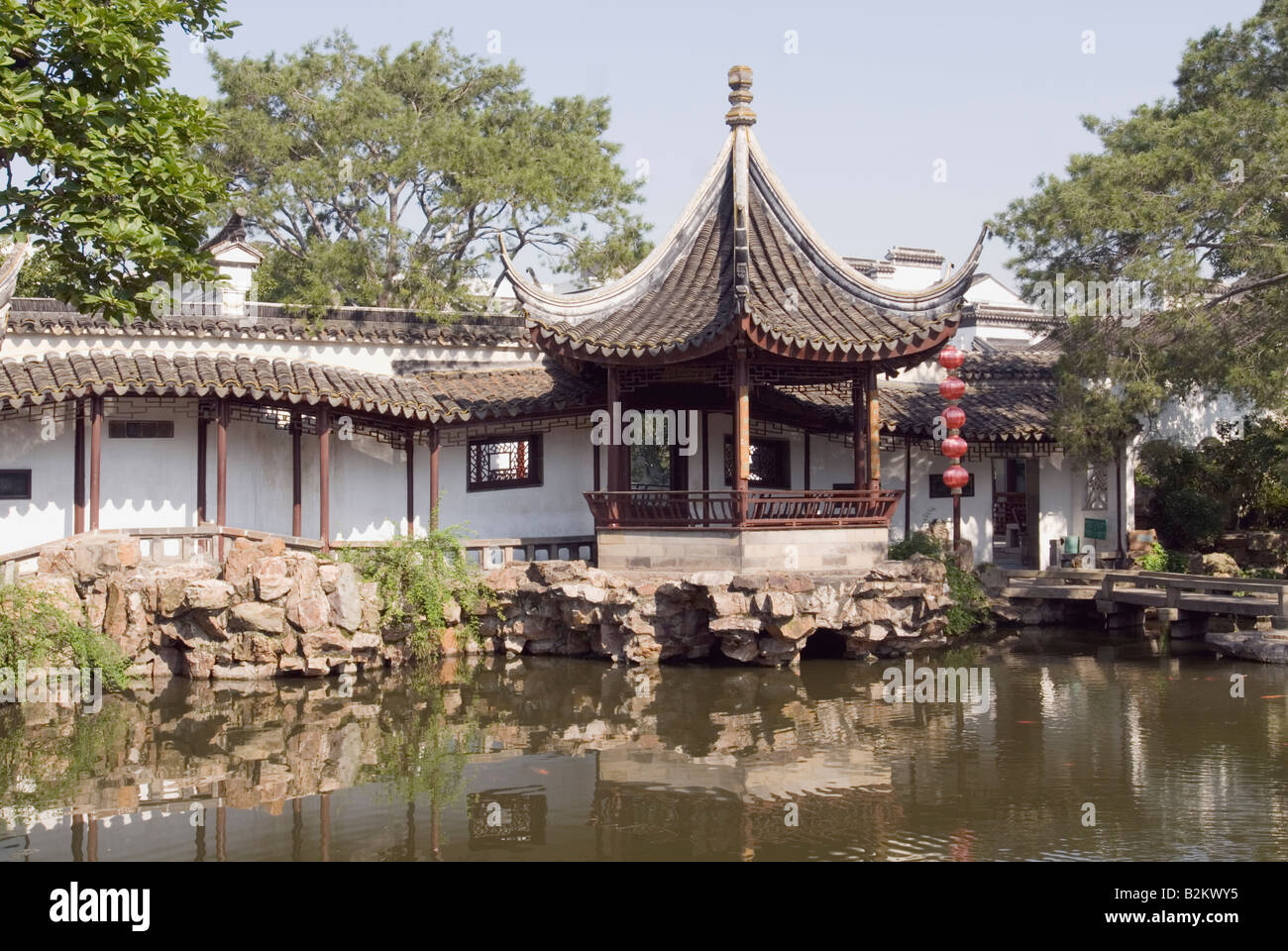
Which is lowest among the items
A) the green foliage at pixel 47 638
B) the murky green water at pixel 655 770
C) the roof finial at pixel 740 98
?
the murky green water at pixel 655 770

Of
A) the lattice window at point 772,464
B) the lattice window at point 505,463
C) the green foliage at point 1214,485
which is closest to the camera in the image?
the lattice window at point 505,463

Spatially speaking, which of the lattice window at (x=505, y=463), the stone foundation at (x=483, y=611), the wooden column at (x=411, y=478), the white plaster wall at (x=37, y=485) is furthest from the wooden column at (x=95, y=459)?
the lattice window at (x=505, y=463)

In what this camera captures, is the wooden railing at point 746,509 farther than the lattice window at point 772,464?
No

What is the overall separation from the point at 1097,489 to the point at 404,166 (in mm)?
12387

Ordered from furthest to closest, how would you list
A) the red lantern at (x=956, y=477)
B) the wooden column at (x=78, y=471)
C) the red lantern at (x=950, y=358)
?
1. the red lantern at (x=950, y=358)
2. the red lantern at (x=956, y=477)
3. the wooden column at (x=78, y=471)

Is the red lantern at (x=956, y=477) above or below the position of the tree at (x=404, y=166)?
below

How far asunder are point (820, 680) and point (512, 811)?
5409 mm

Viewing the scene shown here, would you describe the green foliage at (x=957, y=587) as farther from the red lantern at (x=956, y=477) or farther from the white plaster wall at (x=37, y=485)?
the white plaster wall at (x=37, y=485)

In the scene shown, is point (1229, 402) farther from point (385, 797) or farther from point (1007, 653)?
point (385, 797)

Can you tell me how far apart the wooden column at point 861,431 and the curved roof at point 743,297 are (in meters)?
0.49

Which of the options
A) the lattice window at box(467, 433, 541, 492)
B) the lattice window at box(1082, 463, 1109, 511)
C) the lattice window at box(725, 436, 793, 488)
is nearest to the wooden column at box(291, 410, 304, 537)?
the lattice window at box(467, 433, 541, 492)

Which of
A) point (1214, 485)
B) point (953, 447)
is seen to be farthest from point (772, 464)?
point (1214, 485)

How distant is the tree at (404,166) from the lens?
21906 millimetres

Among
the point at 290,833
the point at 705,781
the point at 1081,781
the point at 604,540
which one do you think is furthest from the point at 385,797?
the point at 604,540
